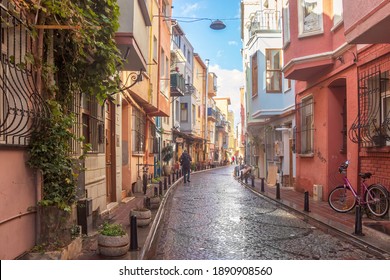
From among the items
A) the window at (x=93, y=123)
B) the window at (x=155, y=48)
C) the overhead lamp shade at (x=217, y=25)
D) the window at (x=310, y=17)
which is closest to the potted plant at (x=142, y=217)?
the window at (x=93, y=123)

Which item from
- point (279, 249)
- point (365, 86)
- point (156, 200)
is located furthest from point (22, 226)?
point (365, 86)

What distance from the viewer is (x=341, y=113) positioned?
1116 cm

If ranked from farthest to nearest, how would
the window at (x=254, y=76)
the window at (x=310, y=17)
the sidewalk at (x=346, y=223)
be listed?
the window at (x=254, y=76), the window at (x=310, y=17), the sidewalk at (x=346, y=223)

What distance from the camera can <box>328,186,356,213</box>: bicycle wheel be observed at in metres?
9.23

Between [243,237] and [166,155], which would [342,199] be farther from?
[166,155]

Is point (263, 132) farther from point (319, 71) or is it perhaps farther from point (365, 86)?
point (365, 86)

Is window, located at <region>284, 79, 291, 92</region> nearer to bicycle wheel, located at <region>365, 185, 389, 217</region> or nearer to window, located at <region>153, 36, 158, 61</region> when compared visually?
window, located at <region>153, 36, 158, 61</region>

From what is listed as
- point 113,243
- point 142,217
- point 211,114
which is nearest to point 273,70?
point 142,217

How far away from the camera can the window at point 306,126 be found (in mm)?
12704

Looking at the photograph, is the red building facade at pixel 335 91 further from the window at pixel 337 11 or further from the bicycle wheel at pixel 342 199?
the bicycle wheel at pixel 342 199

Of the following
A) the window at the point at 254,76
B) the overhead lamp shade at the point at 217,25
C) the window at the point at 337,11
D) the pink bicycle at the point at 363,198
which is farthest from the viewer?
the window at the point at 254,76

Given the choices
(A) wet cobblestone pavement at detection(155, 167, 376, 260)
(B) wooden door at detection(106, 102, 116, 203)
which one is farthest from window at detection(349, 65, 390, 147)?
(B) wooden door at detection(106, 102, 116, 203)

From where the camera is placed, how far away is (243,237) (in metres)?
6.88

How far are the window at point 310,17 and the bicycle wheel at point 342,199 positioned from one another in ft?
14.2
